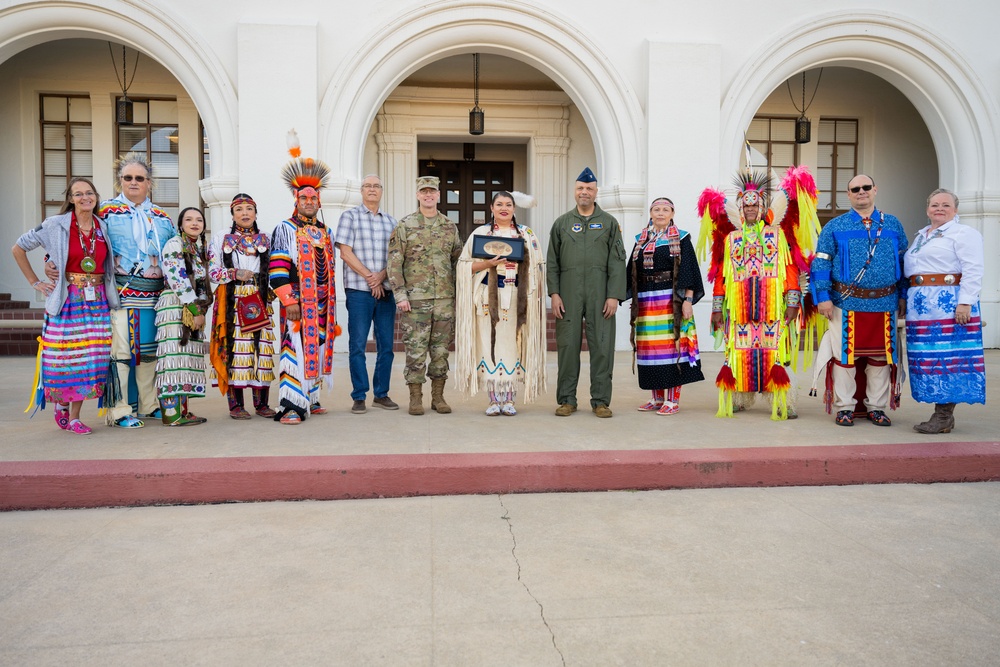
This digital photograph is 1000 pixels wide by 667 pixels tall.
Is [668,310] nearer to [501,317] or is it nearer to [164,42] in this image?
[501,317]

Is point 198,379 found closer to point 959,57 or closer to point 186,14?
point 186,14

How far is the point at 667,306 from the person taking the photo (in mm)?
5484

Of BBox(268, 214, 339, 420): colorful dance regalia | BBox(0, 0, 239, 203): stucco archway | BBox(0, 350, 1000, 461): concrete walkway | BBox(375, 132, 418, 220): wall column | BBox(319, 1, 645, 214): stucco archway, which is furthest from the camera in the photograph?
BBox(375, 132, 418, 220): wall column

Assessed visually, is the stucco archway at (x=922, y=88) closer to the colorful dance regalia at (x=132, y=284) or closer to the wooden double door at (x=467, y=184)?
the wooden double door at (x=467, y=184)

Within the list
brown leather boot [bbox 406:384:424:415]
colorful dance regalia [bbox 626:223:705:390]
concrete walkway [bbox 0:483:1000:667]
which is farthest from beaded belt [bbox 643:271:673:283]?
concrete walkway [bbox 0:483:1000:667]

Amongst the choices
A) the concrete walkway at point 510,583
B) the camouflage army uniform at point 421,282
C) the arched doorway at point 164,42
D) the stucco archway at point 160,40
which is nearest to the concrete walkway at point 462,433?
the camouflage army uniform at point 421,282

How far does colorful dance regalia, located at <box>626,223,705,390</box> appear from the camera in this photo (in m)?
5.45

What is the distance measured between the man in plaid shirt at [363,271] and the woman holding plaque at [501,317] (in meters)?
0.57

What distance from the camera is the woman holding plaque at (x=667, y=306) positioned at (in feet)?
17.9

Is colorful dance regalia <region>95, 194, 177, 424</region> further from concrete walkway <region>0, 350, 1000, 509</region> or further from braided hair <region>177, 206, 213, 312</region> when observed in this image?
concrete walkway <region>0, 350, 1000, 509</region>

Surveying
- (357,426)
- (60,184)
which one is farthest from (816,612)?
(60,184)

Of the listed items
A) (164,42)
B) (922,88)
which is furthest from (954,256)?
(164,42)

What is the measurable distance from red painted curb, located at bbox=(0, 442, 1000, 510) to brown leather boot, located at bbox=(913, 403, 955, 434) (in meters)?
0.49

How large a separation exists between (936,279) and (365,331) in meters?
3.82
